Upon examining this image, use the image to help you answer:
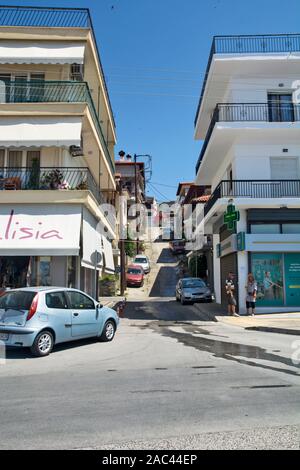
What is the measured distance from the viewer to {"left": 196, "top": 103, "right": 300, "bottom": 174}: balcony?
21.4 m

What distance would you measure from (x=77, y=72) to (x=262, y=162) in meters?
9.59

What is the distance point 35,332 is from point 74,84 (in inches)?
460

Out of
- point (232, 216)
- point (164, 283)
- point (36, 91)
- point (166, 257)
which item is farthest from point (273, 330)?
point (166, 257)

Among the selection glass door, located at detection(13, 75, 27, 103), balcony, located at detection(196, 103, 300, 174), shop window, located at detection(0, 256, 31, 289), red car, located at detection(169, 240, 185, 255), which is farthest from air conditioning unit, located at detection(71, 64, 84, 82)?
red car, located at detection(169, 240, 185, 255)

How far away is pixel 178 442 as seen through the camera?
434 centimetres

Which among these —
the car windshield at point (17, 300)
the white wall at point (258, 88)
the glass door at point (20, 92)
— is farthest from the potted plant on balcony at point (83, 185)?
the white wall at point (258, 88)

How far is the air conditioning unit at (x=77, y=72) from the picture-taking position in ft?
62.1

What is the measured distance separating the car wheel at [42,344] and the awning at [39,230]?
19.4ft

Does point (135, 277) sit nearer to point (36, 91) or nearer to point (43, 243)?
point (36, 91)

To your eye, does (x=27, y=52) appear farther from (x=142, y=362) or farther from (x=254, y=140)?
(x=142, y=362)

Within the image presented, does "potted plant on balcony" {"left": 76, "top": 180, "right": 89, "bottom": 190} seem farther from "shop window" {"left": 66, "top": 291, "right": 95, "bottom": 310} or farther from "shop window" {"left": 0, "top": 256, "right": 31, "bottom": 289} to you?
"shop window" {"left": 66, "top": 291, "right": 95, "bottom": 310}

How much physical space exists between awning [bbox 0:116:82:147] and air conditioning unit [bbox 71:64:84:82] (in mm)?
3035

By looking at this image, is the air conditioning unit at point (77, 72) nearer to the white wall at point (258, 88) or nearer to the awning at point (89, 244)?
the awning at point (89, 244)

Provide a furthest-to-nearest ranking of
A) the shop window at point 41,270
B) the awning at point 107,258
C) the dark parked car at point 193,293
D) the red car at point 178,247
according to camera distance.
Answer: the red car at point 178,247 < the dark parked car at point 193,293 < the awning at point 107,258 < the shop window at point 41,270
